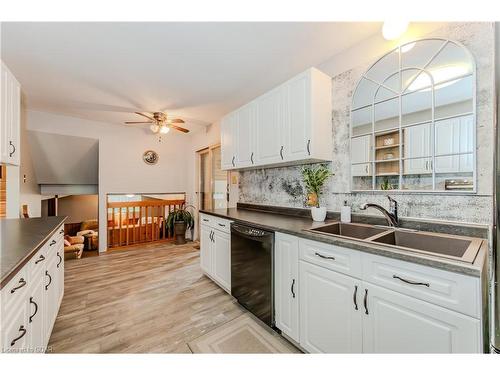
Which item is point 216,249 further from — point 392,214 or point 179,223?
point 179,223

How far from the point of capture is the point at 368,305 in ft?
3.86

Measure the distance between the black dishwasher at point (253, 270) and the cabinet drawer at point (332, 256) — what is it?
315 mm

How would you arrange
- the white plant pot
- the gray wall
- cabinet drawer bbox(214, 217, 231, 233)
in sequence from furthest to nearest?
1. cabinet drawer bbox(214, 217, 231, 233)
2. the white plant pot
3. the gray wall

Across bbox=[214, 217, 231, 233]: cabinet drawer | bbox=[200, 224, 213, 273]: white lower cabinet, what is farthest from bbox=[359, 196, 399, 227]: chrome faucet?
bbox=[200, 224, 213, 273]: white lower cabinet

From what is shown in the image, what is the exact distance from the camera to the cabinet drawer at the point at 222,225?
2281mm

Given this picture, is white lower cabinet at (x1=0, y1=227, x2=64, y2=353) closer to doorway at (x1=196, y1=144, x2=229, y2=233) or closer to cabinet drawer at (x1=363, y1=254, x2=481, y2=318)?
cabinet drawer at (x1=363, y1=254, x2=481, y2=318)

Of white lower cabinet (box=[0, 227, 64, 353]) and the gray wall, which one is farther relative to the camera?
the gray wall

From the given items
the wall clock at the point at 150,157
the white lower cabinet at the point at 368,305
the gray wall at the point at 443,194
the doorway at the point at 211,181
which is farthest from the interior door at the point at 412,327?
the wall clock at the point at 150,157

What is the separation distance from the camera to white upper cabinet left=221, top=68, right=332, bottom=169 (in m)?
1.93

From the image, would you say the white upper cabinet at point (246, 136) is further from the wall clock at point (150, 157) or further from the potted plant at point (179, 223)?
the wall clock at point (150, 157)

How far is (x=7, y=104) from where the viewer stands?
1.71 metres

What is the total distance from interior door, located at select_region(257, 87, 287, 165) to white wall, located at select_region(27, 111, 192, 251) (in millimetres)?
3046

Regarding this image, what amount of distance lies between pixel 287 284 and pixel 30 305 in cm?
A: 156

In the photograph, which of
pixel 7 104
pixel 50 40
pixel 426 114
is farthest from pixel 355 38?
pixel 7 104
